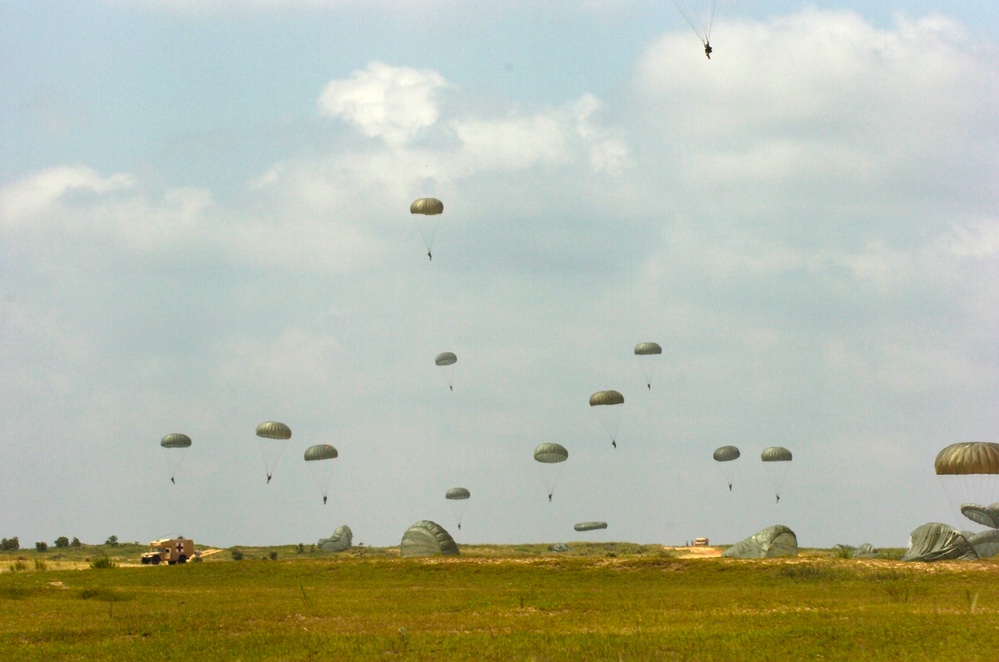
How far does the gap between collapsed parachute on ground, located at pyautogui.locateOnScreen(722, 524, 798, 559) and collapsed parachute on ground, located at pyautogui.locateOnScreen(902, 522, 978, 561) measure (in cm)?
928

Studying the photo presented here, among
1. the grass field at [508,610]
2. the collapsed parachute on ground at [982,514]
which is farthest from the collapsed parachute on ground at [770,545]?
the collapsed parachute on ground at [982,514]

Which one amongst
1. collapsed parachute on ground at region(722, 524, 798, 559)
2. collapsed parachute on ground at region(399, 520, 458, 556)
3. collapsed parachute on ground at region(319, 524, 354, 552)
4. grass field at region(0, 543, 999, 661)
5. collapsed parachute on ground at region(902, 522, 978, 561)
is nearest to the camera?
grass field at region(0, 543, 999, 661)

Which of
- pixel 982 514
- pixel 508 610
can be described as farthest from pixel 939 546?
pixel 508 610

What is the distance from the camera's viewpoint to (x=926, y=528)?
59.2 m

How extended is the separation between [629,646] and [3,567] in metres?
55.6

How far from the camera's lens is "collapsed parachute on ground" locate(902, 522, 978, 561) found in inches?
2258

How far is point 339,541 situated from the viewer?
315 feet

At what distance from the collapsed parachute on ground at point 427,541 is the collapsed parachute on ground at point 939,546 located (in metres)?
29.4

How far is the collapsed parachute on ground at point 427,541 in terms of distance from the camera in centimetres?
7256

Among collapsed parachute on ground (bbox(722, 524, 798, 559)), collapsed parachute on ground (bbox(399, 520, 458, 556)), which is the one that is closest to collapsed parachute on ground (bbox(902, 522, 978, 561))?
collapsed parachute on ground (bbox(722, 524, 798, 559))

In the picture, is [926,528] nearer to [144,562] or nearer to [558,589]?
[558,589]

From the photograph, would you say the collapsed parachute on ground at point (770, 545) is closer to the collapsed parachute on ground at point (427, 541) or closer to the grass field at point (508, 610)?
the grass field at point (508, 610)

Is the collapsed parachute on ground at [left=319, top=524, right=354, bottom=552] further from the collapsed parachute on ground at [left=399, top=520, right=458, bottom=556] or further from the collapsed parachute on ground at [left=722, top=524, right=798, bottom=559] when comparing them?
the collapsed parachute on ground at [left=722, top=524, right=798, bottom=559]

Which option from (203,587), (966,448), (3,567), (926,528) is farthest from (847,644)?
(3,567)
